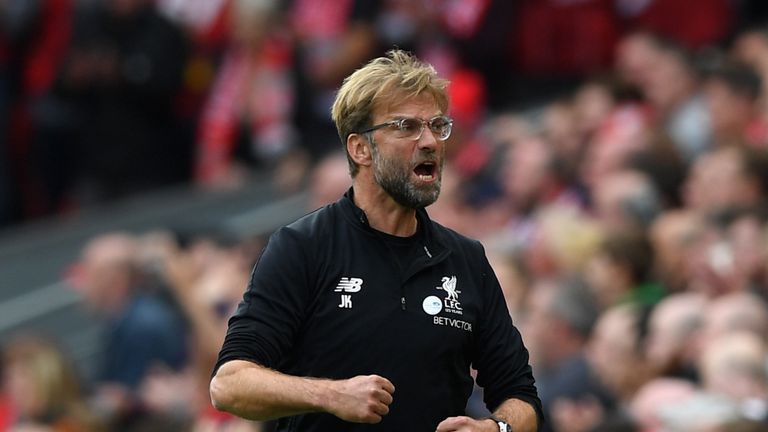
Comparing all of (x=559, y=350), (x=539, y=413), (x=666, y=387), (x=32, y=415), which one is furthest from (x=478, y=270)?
(x=32, y=415)

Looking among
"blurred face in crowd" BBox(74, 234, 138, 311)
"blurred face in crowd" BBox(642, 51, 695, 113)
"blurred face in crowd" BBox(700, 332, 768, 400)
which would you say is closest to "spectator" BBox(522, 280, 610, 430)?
"blurred face in crowd" BBox(700, 332, 768, 400)

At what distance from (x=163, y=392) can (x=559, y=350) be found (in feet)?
7.71

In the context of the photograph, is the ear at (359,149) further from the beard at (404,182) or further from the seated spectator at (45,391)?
the seated spectator at (45,391)

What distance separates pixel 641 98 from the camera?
10445 mm

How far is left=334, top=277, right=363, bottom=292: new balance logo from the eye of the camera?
433cm

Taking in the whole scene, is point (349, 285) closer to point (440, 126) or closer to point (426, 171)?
point (426, 171)

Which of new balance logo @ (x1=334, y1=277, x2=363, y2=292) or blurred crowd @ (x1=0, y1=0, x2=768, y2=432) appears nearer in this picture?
new balance logo @ (x1=334, y1=277, x2=363, y2=292)

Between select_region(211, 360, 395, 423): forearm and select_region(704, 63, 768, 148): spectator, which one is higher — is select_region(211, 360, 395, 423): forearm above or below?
below

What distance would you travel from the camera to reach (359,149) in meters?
4.43

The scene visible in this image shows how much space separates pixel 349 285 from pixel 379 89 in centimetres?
50

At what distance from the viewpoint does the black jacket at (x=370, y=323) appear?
4.28 m

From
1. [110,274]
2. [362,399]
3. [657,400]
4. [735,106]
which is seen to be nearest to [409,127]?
[362,399]

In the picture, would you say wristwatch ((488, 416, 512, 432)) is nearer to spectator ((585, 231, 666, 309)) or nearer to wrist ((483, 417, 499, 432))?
wrist ((483, 417, 499, 432))

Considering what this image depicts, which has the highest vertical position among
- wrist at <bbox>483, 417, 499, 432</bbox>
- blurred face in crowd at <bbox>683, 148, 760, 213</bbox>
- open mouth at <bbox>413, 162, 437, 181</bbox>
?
blurred face in crowd at <bbox>683, 148, 760, 213</bbox>
